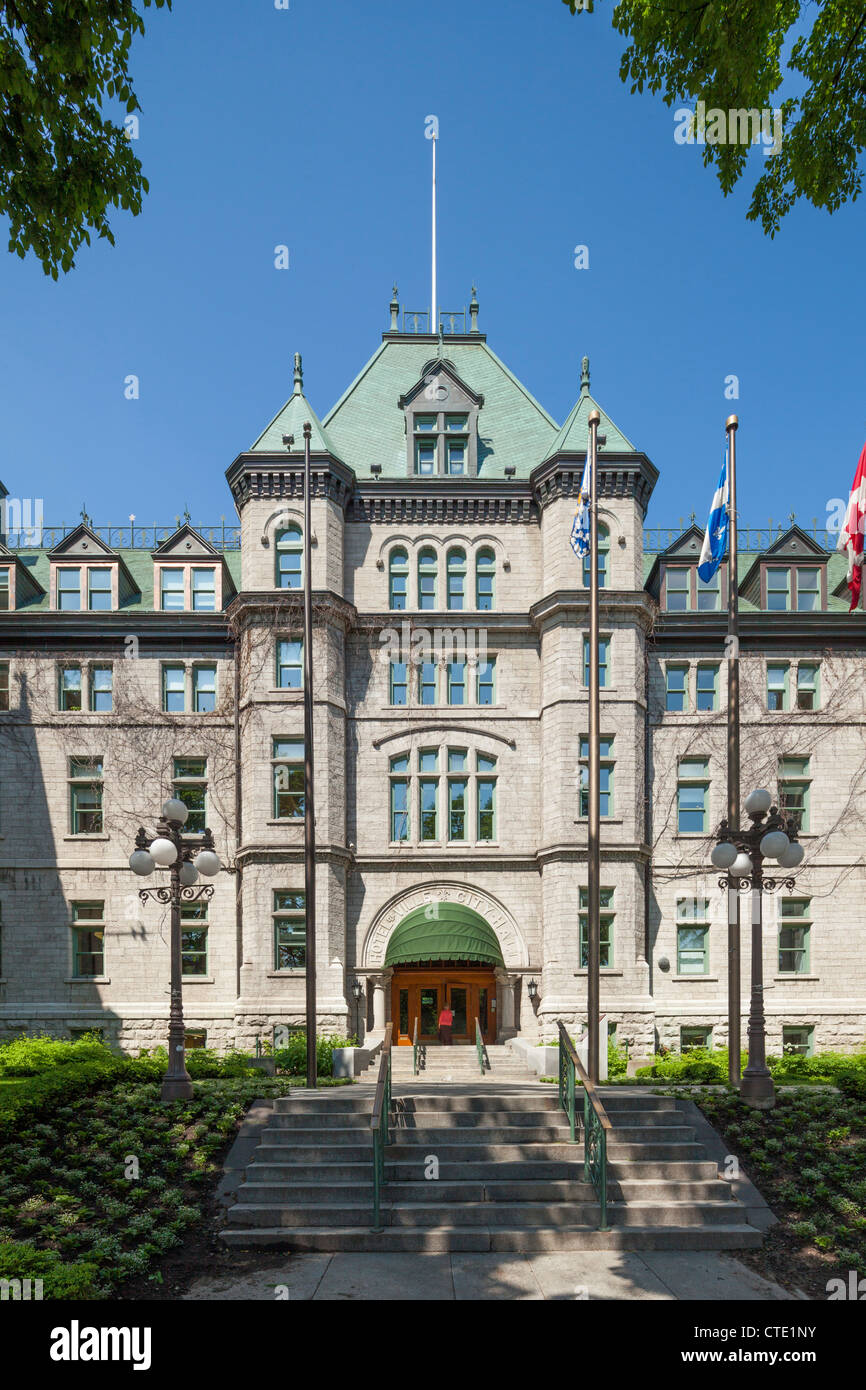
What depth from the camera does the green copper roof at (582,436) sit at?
88.9ft

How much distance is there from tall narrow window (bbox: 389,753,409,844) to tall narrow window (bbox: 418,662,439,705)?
1.68 meters

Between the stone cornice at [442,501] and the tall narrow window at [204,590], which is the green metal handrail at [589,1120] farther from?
the tall narrow window at [204,590]

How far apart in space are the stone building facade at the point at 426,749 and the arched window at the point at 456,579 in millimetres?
65

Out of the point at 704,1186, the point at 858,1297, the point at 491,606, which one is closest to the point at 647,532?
the point at 491,606

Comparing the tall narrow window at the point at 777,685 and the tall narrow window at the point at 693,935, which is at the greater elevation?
the tall narrow window at the point at 777,685

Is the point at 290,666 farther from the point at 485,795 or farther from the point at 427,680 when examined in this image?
the point at 485,795

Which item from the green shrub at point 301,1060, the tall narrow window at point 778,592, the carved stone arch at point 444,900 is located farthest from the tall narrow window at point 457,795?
the tall narrow window at point 778,592

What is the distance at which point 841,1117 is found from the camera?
50.8ft

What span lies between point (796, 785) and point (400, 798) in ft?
36.1

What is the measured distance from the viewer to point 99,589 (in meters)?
29.0

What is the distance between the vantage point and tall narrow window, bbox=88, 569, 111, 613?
28859mm
